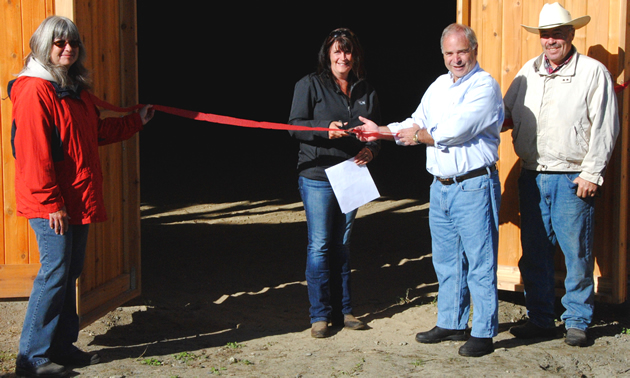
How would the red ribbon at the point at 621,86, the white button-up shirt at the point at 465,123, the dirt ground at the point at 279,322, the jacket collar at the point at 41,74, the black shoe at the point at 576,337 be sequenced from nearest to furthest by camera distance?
the jacket collar at the point at 41,74, the white button-up shirt at the point at 465,123, the dirt ground at the point at 279,322, the black shoe at the point at 576,337, the red ribbon at the point at 621,86

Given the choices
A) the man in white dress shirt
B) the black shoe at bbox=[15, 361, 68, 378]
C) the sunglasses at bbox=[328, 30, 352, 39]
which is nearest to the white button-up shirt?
the man in white dress shirt

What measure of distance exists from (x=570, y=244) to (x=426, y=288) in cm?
188

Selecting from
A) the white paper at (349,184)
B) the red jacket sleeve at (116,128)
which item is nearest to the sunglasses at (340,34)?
the white paper at (349,184)

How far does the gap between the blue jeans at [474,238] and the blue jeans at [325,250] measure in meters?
0.68

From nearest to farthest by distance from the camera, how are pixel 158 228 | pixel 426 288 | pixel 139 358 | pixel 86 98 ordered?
pixel 86 98, pixel 139 358, pixel 426 288, pixel 158 228

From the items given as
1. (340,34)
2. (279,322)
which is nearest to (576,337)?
(279,322)

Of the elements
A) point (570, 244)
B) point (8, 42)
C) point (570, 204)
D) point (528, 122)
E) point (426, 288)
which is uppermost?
point (8, 42)

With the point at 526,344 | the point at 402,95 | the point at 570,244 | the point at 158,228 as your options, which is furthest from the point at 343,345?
the point at 402,95

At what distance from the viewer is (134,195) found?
4.62 m

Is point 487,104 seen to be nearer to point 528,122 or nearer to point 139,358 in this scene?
point 528,122

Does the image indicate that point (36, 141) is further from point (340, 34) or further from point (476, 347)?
point (476, 347)

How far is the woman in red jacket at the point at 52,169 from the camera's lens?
3.30m

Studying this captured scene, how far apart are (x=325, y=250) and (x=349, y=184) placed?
475 millimetres

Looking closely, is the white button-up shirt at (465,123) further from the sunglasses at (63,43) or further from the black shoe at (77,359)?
the black shoe at (77,359)
